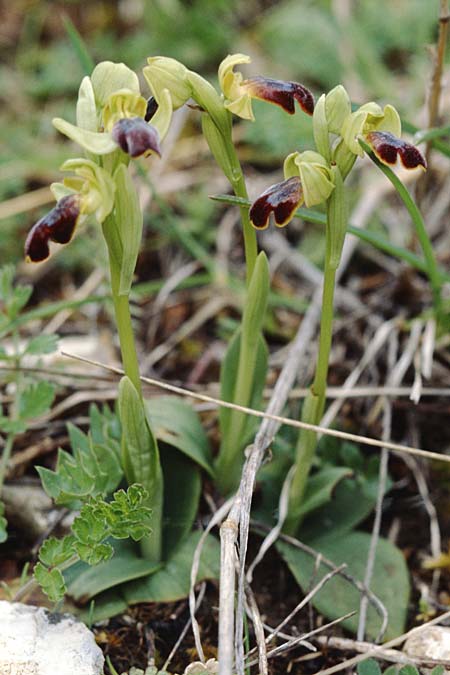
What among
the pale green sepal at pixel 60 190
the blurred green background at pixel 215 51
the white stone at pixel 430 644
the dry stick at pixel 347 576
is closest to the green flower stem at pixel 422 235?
the pale green sepal at pixel 60 190

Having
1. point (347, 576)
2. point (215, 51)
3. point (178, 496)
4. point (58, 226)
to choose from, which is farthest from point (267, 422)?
point (215, 51)

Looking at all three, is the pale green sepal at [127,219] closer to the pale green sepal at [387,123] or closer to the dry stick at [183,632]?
the pale green sepal at [387,123]

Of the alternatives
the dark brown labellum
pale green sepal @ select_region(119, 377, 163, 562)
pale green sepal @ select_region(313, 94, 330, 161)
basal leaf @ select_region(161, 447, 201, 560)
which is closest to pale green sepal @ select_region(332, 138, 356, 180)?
pale green sepal @ select_region(313, 94, 330, 161)

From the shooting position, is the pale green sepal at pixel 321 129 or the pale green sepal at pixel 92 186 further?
the pale green sepal at pixel 321 129

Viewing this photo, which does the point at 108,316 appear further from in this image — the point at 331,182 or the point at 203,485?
the point at 331,182

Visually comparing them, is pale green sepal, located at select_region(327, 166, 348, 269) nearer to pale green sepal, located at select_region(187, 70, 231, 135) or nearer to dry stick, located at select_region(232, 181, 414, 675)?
pale green sepal, located at select_region(187, 70, 231, 135)


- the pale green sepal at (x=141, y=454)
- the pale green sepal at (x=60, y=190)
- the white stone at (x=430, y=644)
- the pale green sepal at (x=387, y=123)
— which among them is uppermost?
the pale green sepal at (x=387, y=123)

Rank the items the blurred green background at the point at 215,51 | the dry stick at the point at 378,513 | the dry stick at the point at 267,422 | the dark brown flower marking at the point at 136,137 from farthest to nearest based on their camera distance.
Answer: the blurred green background at the point at 215,51, the dry stick at the point at 378,513, the dry stick at the point at 267,422, the dark brown flower marking at the point at 136,137
